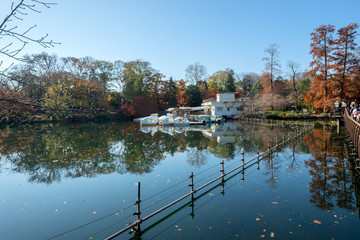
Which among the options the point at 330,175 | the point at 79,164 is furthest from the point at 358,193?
the point at 79,164

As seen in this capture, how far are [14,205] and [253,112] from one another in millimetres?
37383

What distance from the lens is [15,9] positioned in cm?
257

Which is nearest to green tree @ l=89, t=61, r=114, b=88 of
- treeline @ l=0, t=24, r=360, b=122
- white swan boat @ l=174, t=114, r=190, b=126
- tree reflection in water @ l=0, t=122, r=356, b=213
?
treeline @ l=0, t=24, r=360, b=122

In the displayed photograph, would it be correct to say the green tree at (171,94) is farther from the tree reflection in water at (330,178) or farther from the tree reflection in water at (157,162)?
the tree reflection in water at (330,178)

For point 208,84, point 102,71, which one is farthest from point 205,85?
point 102,71

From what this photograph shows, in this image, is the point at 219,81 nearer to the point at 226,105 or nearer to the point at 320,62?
the point at 226,105

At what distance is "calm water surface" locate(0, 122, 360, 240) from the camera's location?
5031 millimetres

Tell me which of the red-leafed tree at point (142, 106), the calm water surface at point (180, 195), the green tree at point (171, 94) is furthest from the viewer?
the green tree at point (171, 94)

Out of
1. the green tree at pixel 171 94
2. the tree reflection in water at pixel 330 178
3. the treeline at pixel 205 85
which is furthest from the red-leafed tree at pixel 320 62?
the green tree at pixel 171 94

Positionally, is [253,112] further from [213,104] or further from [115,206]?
[115,206]

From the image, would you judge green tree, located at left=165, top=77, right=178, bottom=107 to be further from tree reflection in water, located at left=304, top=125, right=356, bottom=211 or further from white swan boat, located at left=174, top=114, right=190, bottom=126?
tree reflection in water, located at left=304, top=125, right=356, bottom=211

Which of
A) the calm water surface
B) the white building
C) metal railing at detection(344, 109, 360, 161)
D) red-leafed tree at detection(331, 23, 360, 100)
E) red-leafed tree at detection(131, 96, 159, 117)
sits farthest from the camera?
red-leafed tree at detection(131, 96, 159, 117)

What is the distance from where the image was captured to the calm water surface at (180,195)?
5.03 m

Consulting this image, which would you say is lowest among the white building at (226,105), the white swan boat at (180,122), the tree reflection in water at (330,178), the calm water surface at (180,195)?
the calm water surface at (180,195)
